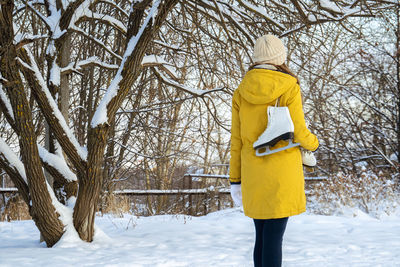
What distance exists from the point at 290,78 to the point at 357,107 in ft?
32.3

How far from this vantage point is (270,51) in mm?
2279

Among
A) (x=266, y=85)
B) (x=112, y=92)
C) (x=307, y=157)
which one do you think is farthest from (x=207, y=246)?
(x=266, y=85)

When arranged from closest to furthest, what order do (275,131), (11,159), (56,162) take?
(275,131), (11,159), (56,162)

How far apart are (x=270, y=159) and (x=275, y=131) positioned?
0.54ft

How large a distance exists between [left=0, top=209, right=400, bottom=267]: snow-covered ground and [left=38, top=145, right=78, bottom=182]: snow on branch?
0.74m

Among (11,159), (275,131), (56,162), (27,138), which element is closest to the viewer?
(275,131)

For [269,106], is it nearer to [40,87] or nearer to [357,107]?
[40,87]

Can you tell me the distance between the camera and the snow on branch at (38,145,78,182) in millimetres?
4164

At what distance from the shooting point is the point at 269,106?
2230 millimetres

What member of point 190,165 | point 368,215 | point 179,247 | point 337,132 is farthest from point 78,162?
point 190,165

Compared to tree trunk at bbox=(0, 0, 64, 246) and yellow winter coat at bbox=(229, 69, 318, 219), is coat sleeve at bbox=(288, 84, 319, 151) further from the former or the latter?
tree trunk at bbox=(0, 0, 64, 246)

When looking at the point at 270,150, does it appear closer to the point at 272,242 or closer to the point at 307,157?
the point at 307,157

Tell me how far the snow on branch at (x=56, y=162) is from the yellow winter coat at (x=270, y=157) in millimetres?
2557

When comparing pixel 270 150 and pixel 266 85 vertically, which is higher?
pixel 266 85
